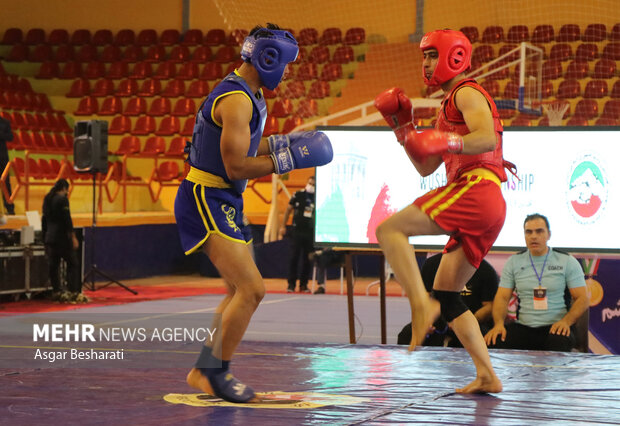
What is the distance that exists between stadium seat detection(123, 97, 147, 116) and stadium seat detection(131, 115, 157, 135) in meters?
0.22

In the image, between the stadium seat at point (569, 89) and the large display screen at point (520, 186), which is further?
the stadium seat at point (569, 89)

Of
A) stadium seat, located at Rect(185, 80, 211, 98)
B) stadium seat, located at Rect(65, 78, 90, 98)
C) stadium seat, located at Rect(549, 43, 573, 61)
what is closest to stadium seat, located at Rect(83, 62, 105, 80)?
stadium seat, located at Rect(65, 78, 90, 98)

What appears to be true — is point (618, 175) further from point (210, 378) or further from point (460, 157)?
point (210, 378)

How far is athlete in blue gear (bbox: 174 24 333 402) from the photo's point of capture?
149 inches

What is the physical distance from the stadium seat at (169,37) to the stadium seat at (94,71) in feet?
4.33

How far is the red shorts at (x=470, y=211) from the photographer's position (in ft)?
12.8

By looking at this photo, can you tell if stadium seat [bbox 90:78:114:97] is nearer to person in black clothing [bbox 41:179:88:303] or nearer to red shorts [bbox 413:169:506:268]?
person in black clothing [bbox 41:179:88:303]

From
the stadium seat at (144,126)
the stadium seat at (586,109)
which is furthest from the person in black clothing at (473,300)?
the stadium seat at (144,126)

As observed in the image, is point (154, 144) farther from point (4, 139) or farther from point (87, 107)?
point (4, 139)

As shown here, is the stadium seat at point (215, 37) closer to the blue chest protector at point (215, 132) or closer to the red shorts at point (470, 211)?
the blue chest protector at point (215, 132)

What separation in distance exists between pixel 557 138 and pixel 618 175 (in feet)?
1.67

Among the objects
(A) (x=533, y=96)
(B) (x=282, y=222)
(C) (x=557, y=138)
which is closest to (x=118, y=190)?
(B) (x=282, y=222)

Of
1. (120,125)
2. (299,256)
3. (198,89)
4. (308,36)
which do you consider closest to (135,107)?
(120,125)

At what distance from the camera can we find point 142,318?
27.8ft
